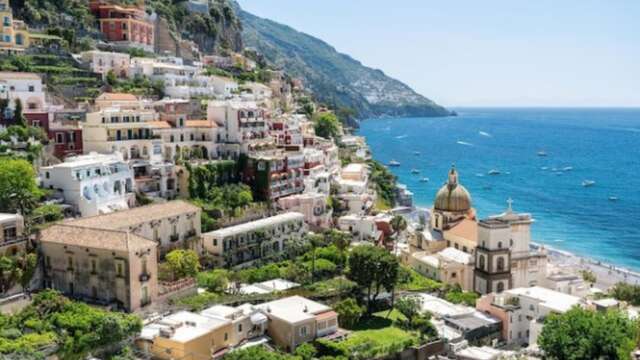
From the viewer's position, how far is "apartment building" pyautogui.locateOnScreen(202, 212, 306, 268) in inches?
2210

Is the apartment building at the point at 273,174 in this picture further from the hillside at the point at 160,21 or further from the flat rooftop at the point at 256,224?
the hillside at the point at 160,21

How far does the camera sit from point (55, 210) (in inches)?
2028

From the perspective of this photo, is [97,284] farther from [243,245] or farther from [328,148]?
[328,148]

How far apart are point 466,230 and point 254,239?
19.7 m

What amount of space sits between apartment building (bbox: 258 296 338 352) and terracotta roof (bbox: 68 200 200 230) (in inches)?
438

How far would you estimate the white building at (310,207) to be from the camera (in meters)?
69.0

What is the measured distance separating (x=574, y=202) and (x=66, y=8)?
84886 millimetres

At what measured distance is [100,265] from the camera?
45.1 metres

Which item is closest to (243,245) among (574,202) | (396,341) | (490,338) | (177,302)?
(177,302)

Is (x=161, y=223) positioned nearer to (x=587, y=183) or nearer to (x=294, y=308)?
(x=294, y=308)

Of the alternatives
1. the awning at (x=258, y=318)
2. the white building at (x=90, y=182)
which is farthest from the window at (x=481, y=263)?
the white building at (x=90, y=182)

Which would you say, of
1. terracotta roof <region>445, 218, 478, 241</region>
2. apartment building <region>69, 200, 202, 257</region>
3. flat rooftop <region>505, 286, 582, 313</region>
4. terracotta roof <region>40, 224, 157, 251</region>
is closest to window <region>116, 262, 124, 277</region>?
terracotta roof <region>40, 224, 157, 251</region>

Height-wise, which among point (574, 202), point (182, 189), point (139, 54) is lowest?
point (574, 202)

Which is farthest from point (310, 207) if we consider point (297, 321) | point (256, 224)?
point (297, 321)
